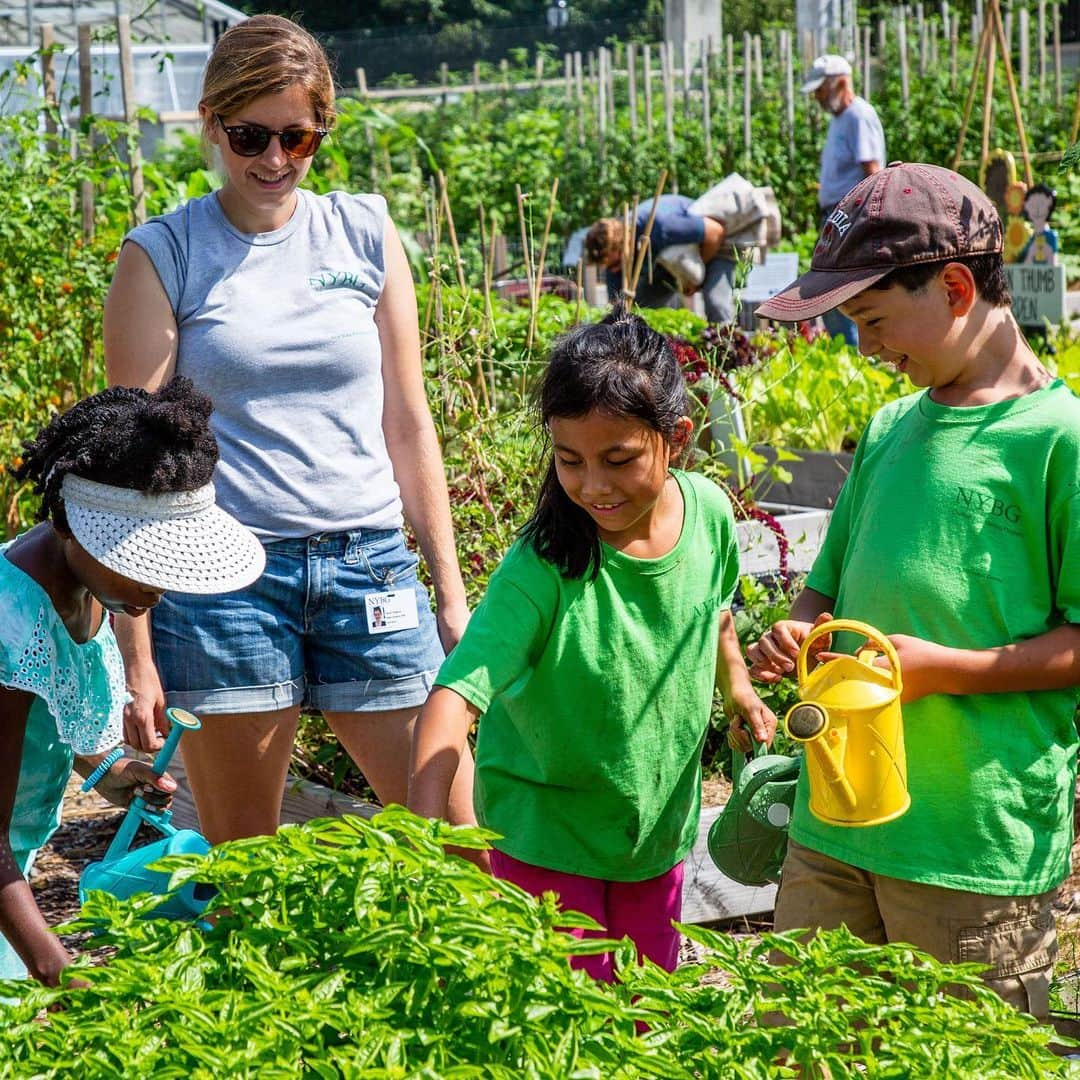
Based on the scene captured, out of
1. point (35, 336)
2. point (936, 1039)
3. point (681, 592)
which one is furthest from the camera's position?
point (35, 336)

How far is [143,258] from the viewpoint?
2.68m

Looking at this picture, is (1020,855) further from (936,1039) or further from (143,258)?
(143,258)

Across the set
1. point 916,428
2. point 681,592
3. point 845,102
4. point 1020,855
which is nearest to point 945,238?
point 916,428

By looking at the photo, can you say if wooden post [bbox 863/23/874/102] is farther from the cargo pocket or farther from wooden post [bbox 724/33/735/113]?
the cargo pocket

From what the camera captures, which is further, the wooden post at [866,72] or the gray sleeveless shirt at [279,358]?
the wooden post at [866,72]

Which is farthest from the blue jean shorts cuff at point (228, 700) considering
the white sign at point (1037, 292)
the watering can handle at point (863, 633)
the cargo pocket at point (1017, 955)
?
the white sign at point (1037, 292)

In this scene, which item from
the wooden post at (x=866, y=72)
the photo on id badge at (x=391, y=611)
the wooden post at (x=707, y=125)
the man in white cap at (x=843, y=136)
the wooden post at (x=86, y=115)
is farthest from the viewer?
the wooden post at (x=866, y=72)

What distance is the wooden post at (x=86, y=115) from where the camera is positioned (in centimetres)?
628

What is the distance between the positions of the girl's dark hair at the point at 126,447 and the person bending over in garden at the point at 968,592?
838mm

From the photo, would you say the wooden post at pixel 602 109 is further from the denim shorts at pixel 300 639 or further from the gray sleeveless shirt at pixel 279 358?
the denim shorts at pixel 300 639

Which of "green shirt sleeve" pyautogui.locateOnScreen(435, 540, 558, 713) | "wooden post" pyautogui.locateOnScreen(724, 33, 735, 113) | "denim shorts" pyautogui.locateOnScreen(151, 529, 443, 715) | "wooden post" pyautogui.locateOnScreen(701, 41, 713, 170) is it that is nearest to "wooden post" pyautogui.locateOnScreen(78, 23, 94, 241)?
"denim shorts" pyautogui.locateOnScreen(151, 529, 443, 715)

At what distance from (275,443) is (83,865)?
1.95 meters

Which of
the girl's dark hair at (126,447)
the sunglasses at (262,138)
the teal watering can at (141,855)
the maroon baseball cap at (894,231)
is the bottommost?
the teal watering can at (141,855)

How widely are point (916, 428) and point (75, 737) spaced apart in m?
1.26
